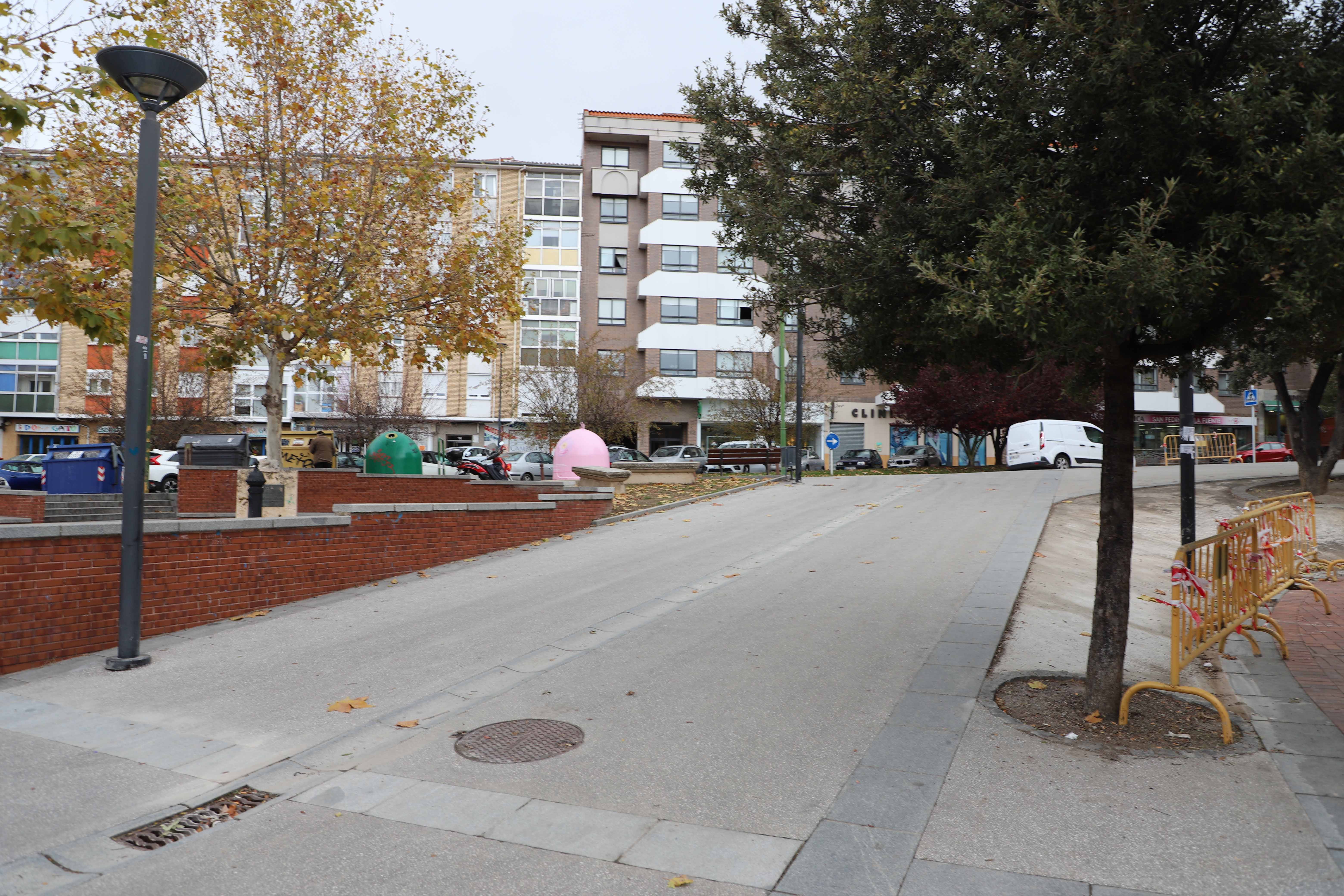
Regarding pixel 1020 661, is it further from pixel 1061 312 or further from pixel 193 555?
pixel 193 555

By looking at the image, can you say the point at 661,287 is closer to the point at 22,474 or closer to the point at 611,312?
the point at 611,312

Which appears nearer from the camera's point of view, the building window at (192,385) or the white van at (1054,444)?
the white van at (1054,444)

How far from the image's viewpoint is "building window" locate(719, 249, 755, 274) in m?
7.39

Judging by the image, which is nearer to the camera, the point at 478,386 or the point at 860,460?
the point at 860,460

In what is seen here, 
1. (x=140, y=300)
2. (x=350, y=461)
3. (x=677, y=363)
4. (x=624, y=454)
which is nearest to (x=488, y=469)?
(x=624, y=454)

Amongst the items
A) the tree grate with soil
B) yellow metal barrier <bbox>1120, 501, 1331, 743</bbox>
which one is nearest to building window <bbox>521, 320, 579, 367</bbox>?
yellow metal barrier <bbox>1120, 501, 1331, 743</bbox>

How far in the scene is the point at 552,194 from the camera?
164ft

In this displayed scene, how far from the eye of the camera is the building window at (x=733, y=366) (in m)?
42.1

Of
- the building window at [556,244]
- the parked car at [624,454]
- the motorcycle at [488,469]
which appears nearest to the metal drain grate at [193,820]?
the motorcycle at [488,469]

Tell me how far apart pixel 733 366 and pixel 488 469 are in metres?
24.3

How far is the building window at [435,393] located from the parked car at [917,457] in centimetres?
2336

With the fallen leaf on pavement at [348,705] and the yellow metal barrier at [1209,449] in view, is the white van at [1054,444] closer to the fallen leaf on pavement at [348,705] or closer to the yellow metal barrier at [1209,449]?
the yellow metal barrier at [1209,449]

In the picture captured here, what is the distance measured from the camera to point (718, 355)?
48.0m

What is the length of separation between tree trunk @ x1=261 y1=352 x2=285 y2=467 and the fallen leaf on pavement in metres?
10.9
